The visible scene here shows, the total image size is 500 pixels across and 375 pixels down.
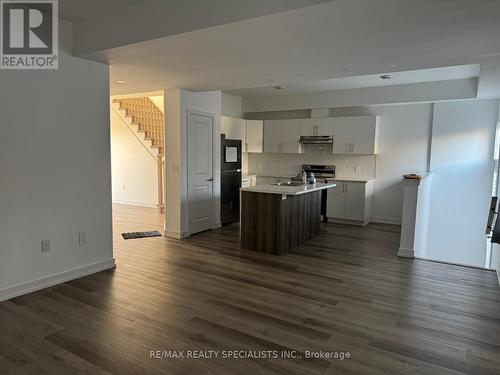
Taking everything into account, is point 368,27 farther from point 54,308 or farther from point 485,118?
point 485,118

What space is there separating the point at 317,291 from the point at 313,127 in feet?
14.8

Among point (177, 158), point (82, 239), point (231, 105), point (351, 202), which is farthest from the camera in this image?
point (231, 105)

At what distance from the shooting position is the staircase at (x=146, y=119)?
8289 millimetres

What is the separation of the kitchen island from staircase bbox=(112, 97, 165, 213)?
12.2ft

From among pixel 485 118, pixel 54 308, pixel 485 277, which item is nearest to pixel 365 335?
pixel 485 277

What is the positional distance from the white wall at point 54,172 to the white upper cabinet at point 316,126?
14.7 feet

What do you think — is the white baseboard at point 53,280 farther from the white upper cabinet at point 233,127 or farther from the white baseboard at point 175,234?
the white upper cabinet at point 233,127

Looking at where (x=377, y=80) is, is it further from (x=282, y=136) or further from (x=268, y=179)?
(x=268, y=179)

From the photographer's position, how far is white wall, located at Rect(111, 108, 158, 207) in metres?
8.41

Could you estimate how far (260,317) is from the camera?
2.92m

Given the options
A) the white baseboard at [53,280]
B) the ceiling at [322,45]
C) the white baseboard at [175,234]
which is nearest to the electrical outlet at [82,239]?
the white baseboard at [53,280]

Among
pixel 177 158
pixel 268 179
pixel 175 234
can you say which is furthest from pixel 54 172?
pixel 268 179

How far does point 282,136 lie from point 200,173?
2.56 m

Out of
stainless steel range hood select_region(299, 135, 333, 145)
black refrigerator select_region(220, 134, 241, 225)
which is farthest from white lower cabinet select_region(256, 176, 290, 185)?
black refrigerator select_region(220, 134, 241, 225)
